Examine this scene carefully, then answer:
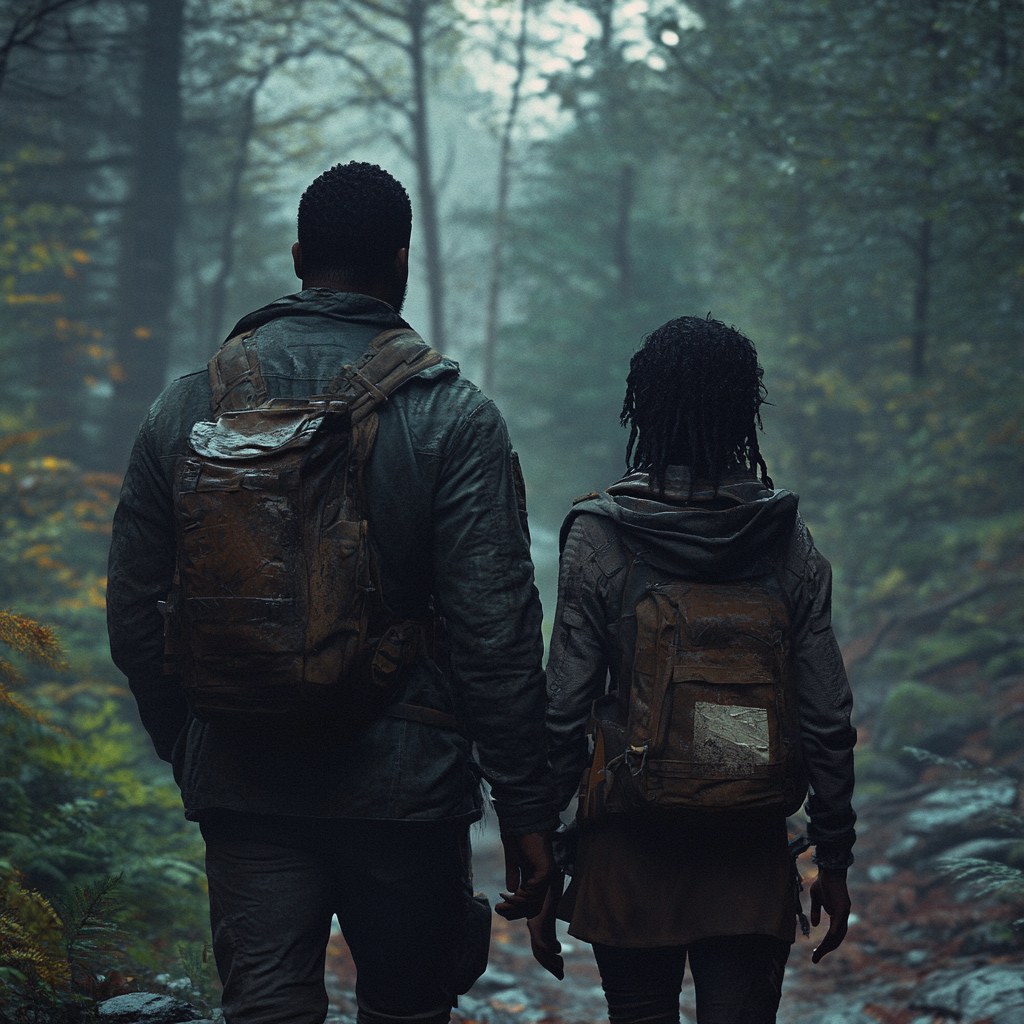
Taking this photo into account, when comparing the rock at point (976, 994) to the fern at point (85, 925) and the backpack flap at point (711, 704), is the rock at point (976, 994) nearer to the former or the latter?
the backpack flap at point (711, 704)

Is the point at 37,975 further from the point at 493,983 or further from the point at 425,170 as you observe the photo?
the point at 425,170

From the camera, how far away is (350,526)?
2.49 meters

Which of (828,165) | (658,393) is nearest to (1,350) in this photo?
(828,165)

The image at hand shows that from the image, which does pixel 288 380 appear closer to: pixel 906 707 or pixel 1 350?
pixel 906 707

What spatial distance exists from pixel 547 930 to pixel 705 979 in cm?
51

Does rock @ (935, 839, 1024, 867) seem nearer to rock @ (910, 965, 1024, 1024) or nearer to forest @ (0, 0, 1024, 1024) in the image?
forest @ (0, 0, 1024, 1024)

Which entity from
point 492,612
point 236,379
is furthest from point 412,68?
point 492,612

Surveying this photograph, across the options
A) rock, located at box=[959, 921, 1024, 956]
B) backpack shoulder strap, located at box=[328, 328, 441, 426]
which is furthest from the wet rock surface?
backpack shoulder strap, located at box=[328, 328, 441, 426]

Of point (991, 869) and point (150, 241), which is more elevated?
point (150, 241)

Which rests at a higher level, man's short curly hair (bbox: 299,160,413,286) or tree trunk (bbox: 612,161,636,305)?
tree trunk (bbox: 612,161,636,305)

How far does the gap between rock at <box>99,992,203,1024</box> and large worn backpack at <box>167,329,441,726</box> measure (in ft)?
6.15

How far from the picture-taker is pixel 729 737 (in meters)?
2.76

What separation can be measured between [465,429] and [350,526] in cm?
46

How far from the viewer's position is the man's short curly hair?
9.25ft
